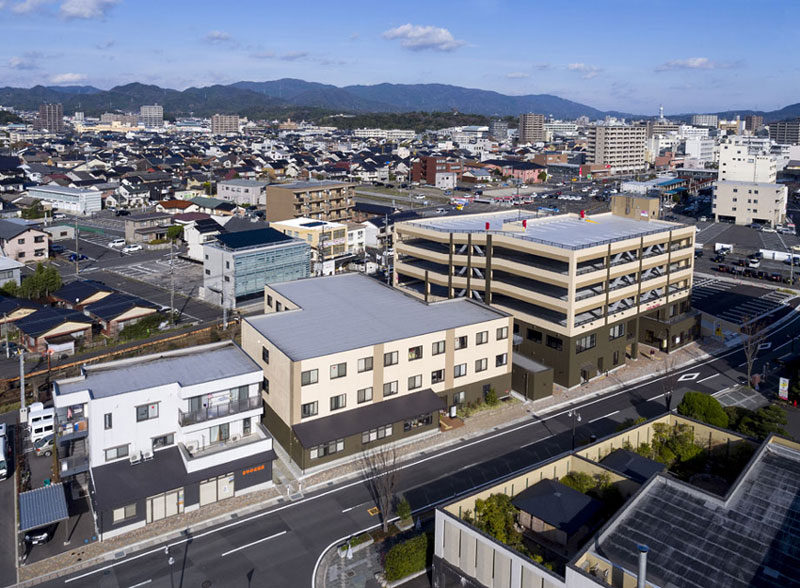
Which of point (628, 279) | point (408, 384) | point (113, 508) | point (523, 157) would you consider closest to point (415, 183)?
point (523, 157)

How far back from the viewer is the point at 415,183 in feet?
399

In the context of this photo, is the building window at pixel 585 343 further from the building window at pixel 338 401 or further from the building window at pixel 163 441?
the building window at pixel 163 441

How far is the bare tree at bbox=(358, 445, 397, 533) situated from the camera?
20.5m

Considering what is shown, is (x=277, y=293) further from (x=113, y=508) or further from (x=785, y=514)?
(x=785, y=514)

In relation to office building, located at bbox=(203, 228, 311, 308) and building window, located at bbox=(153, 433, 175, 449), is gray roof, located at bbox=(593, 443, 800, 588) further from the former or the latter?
office building, located at bbox=(203, 228, 311, 308)

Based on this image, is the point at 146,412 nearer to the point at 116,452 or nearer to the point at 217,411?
the point at 116,452

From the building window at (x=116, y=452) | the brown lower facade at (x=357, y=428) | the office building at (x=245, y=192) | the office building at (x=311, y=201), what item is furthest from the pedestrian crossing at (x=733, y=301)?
the office building at (x=245, y=192)

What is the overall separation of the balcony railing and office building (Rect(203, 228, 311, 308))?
72.8 feet

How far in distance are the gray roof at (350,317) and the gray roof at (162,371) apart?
6.22ft

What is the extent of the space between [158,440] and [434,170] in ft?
333

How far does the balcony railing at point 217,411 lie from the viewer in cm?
2209

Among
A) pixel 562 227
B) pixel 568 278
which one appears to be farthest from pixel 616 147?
pixel 568 278

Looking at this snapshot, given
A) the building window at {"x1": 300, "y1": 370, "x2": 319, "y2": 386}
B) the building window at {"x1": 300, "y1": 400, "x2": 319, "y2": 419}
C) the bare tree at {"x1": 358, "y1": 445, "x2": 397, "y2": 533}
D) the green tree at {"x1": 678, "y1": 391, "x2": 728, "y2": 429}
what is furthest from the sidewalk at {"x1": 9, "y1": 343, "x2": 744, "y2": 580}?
the green tree at {"x1": 678, "y1": 391, "x2": 728, "y2": 429}

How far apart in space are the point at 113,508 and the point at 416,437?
1160 cm
